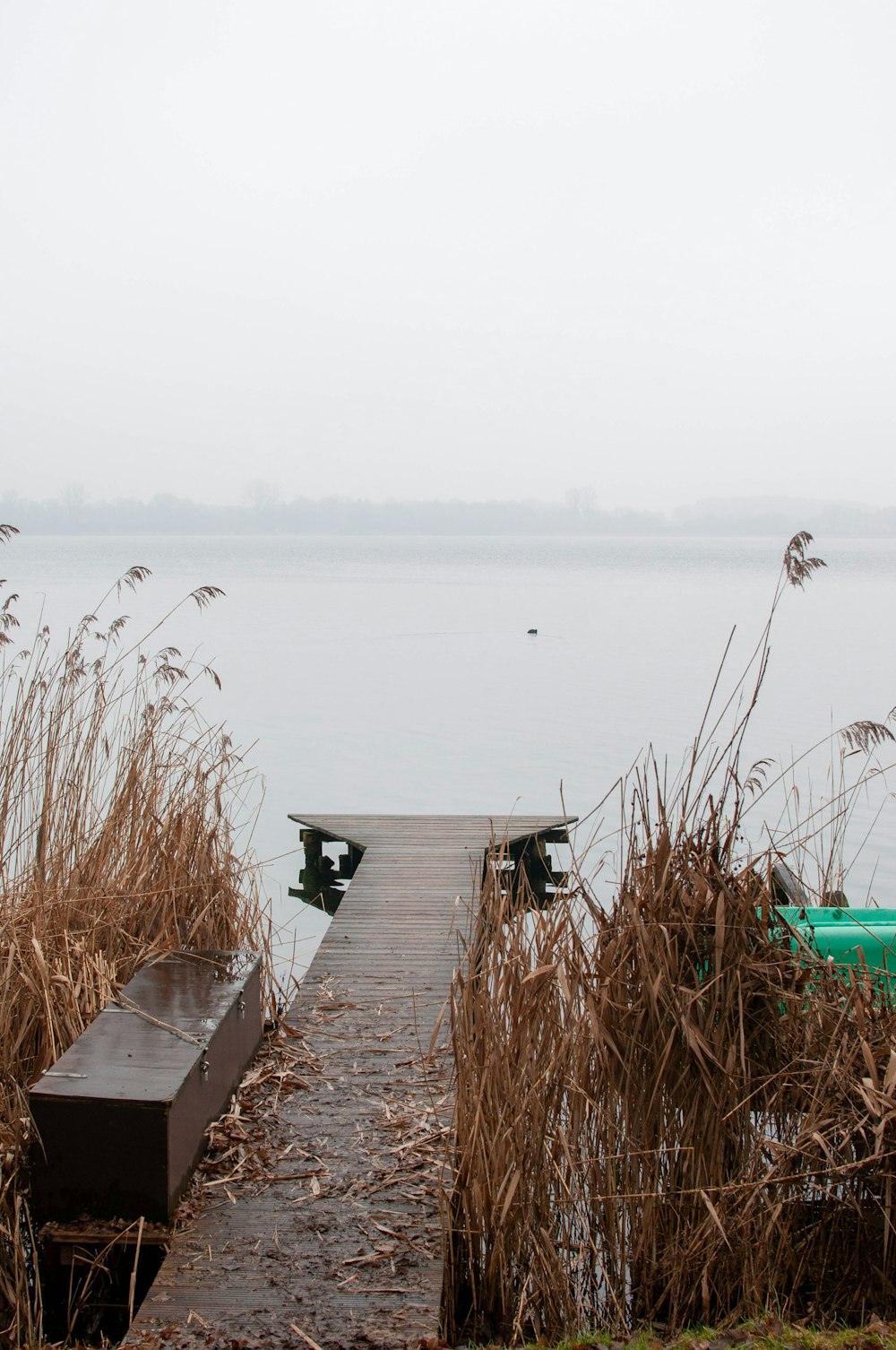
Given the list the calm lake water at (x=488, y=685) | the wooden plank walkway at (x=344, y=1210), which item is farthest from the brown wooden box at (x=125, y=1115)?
the calm lake water at (x=488, y=685)

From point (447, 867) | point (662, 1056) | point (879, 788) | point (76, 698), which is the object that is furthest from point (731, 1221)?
point (879, 788)

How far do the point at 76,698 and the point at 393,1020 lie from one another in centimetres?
178

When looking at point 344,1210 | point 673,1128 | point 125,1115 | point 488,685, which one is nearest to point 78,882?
point 125,1115

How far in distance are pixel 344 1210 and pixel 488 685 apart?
16700 mm

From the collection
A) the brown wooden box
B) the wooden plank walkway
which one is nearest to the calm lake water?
the wooden plank walkway

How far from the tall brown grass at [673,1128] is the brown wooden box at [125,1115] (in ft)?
2.19

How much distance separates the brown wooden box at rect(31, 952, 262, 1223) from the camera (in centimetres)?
266

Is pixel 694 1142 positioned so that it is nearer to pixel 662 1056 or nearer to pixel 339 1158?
pixel 662 1056

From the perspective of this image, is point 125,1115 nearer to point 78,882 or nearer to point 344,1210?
point 344,1210

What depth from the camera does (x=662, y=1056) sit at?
281 cm

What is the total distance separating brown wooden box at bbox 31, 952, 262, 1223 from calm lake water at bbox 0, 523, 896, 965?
8.04ft

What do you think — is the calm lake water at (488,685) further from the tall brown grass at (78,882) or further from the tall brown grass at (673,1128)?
the tall brown grass at (673,1128)

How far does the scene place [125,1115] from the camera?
2662mm

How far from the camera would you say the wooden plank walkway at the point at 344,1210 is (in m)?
2.45
